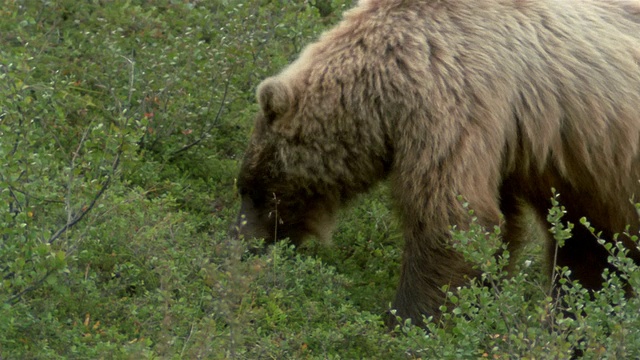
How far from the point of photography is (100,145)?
6652 mm

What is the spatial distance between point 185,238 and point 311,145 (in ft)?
3.26

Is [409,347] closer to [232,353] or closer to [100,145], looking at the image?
[232,353]

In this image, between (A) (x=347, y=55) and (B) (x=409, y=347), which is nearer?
(B) (x=409, y=347)

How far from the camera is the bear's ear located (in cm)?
596

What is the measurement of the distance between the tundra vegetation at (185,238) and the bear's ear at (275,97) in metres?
0.65

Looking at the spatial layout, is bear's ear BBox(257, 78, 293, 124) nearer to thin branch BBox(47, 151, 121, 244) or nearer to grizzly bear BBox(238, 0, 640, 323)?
grizzly bear BBox(238, 0, 640, 323)

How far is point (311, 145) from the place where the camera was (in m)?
6.02

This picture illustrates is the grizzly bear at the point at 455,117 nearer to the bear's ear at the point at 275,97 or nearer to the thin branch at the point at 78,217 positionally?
the bear's ear at the point at 275,97

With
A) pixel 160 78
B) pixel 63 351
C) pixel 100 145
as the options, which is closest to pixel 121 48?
pixel 160 78

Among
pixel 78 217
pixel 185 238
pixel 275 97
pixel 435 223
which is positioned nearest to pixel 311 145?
pixel 275 97

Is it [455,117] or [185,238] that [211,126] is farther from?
[455,117]

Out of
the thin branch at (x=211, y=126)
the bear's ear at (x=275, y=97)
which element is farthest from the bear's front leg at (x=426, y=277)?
the thin branch at (x=211, y=126)

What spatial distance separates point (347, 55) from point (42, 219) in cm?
173

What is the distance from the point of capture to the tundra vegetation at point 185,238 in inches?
187
